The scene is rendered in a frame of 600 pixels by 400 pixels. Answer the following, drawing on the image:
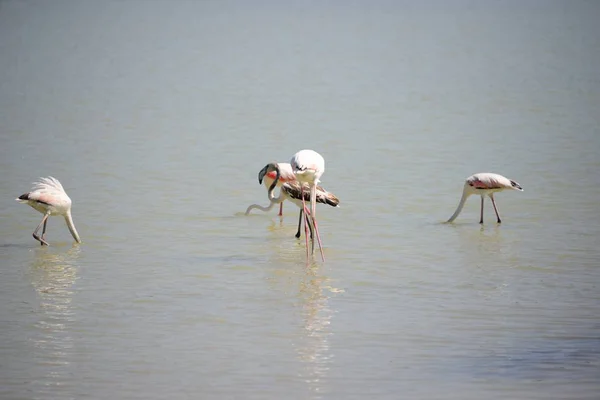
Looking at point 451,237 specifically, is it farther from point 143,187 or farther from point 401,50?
point 401,50

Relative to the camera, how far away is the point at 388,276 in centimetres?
904

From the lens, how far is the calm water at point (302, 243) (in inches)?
258

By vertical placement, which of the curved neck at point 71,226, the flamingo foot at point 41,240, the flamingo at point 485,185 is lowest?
the flamingo foot at point 41,240

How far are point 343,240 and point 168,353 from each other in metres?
4.05

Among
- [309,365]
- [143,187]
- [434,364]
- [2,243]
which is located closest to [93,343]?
[309,365]

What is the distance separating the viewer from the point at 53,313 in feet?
25.4

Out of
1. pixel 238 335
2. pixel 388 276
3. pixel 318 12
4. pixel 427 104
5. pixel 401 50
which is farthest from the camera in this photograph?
pixel 318 12

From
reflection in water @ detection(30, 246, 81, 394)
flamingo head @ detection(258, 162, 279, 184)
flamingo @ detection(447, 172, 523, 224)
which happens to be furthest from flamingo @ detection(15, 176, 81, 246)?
flamingo @ detection(447, 172, 523, 224)

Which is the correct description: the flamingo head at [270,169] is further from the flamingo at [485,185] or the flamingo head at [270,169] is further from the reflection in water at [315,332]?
the reflection in water at [315,332]

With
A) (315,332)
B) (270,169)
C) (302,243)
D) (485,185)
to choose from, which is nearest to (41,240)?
(302,243)

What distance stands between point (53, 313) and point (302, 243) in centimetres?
341

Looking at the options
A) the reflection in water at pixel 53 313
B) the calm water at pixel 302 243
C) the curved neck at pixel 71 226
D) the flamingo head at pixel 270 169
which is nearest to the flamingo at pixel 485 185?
the calm water at pixel 302 243

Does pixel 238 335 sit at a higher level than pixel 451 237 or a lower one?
lower

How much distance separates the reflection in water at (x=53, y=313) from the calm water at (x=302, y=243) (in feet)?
0.08
